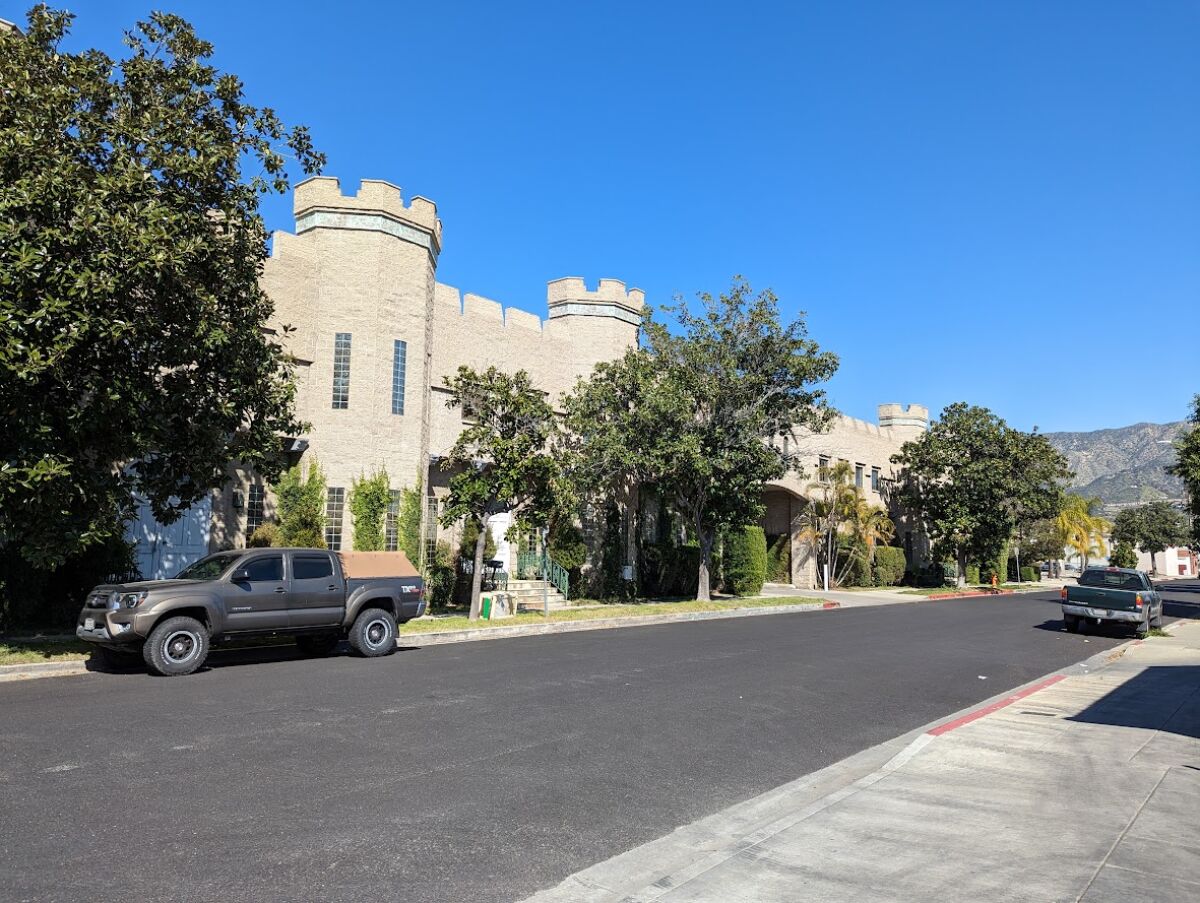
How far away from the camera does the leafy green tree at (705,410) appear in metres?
25.4

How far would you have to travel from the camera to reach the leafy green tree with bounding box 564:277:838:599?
Result: 25.4m

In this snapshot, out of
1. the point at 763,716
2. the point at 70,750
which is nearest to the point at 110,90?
the point at 70,750

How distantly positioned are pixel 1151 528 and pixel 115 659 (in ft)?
356

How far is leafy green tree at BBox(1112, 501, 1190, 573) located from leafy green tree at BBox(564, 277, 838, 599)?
276 ft

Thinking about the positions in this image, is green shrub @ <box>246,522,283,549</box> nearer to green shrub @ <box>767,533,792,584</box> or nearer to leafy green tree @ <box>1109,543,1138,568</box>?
green shrub @ <box>767,533,792,584</box>

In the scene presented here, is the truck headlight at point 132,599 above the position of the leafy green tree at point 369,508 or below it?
below

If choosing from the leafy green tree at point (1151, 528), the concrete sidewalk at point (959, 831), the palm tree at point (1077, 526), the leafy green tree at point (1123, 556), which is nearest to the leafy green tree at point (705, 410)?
the concrete sidewalk at point (959, 831)

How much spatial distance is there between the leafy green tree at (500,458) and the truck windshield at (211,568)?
689 cm

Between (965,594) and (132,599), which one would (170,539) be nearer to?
(132,599)

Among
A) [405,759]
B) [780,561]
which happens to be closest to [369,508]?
[405,759]

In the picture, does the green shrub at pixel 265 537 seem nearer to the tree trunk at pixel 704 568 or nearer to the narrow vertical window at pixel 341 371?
the narrow vertical window at pixel 341 371

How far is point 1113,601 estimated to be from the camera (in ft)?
66.7

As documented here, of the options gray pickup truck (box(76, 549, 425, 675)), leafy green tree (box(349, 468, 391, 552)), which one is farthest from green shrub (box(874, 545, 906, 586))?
gray pickup truck (box(76, 549, 425, 675))

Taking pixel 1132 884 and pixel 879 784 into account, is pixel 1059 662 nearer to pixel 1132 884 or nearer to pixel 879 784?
pixel 879 784
